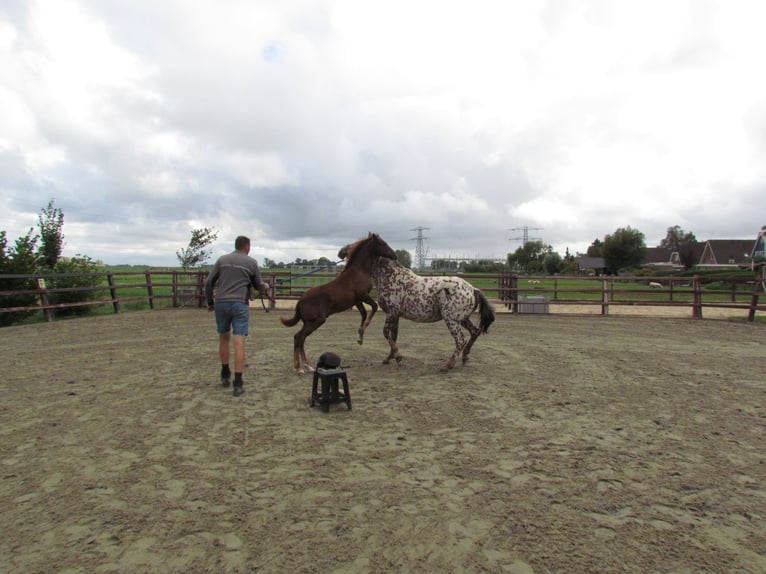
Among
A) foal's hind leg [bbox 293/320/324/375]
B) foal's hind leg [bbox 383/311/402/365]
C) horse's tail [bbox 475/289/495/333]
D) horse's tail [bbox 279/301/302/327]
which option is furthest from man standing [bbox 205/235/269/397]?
horse's tail [bbox 475/289/495/333]

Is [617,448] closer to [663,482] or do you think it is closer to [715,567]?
[663,482]

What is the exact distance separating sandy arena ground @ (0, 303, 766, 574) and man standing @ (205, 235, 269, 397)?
42cm

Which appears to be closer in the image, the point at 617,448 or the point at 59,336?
the point at 617,448

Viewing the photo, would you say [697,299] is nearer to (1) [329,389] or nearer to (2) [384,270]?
(2) [384,270]

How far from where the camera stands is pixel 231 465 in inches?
126

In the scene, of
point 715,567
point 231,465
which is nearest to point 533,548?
point 715,567

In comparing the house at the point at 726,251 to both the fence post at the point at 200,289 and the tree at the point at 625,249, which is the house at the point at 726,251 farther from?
the fence post at the point at 200,289

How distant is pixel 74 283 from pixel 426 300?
1268 cm

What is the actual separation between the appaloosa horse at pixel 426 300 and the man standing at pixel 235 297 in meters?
1.70

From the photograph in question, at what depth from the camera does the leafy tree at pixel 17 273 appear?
11422 millimetres

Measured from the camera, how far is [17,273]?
1191 centimetres

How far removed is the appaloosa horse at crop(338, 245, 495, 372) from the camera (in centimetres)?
621

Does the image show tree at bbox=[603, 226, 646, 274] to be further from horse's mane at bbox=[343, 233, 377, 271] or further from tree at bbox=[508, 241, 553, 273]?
horse's mane at bbox=[343, 233, 377, 271]

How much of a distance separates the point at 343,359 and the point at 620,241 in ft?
212
